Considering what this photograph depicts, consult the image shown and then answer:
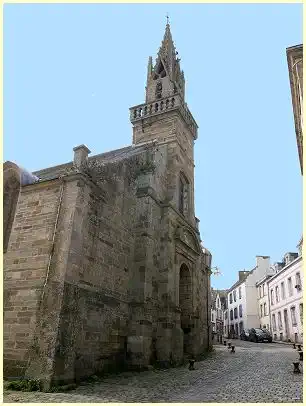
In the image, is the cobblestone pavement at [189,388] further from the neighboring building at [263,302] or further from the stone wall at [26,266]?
the neighboring building at [263,302]

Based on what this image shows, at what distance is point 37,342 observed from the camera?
827 centimetres

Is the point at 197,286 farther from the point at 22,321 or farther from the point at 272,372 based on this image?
the point at 22,321

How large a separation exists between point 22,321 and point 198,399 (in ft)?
15.7

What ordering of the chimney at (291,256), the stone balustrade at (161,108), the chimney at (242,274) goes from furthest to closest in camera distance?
the chimney at (242,274) → the chimney at (291,256) → the stone balustrade at (161,108)

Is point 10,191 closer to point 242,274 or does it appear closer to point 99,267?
point 99,267

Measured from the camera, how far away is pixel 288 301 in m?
30.3

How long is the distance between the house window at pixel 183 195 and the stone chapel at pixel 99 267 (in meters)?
0.32

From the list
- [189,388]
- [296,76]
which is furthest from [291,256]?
[189,388]

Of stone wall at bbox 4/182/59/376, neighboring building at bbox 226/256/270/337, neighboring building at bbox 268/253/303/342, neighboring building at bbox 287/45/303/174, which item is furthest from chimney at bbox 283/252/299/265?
stone wall at bbox 4/182/59/376

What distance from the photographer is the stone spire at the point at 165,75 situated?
20797 mm

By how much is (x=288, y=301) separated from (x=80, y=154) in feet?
86.2

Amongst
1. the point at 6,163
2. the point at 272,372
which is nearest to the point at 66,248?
the point at 6,163

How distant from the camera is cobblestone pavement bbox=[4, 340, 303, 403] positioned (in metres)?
7.06

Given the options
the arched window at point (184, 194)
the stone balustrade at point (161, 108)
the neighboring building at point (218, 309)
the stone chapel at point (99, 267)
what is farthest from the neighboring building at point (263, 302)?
the stone balustrade at point (161, 108)
